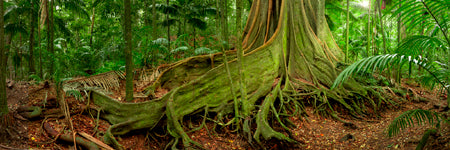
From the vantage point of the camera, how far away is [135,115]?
421 centimetres

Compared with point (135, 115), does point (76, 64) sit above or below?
above

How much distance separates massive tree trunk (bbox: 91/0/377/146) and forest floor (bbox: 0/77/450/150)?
22 cm

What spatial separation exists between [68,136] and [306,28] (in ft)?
19.6

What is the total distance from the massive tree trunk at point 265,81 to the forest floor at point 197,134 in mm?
224

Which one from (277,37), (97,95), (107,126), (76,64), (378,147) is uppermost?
(277,37)

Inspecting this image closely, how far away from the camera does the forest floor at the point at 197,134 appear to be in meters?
3.37

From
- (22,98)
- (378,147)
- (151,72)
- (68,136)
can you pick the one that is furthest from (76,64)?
(378,147)

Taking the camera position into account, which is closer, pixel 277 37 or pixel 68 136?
pixel 68 136

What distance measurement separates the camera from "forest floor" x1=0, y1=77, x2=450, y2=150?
11.1ft

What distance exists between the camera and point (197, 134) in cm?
449

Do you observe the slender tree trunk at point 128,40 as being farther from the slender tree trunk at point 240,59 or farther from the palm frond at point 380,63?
the palm frond at point 380,63

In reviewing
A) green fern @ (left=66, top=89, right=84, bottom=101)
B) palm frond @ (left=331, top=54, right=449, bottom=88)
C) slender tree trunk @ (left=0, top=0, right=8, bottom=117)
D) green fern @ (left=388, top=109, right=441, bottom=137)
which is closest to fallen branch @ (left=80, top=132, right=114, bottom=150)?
green fern @ (left=66, top=89, right=84, bottom=101)

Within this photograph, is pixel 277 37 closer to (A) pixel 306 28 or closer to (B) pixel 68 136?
(A) pixel 306 28

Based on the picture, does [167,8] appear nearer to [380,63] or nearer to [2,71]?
[2,71]
